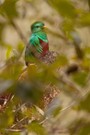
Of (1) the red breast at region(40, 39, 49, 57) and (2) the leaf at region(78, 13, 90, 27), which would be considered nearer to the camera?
(2) the leaf at region(78, 13, 90, 27)

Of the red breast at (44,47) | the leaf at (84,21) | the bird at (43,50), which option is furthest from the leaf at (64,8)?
the red breast at (44,47)

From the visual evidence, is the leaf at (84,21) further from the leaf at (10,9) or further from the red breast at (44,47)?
the red breast at (44,47)

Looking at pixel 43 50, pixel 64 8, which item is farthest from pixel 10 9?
pixel 43 50

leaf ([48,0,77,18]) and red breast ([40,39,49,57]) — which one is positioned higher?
red breast ([40,39,49,57])

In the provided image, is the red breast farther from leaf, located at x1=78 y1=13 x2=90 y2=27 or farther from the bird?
leaf, located at x1=78 y1=13 x2=90 y2=27

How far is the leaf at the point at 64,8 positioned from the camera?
0.36 metres

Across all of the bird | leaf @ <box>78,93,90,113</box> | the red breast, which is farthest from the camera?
the red breast

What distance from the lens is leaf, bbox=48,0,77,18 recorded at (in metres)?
0.36

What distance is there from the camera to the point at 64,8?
1.18 feet

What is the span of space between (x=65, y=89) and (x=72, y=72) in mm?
20

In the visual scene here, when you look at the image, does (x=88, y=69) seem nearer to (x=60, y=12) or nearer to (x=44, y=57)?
(x=60, y=12)

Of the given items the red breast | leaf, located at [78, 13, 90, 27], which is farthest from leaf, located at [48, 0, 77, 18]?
the red breast

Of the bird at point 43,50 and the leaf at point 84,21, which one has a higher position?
the bird at point 43,50

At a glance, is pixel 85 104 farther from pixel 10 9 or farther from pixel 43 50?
pixel 43 50
